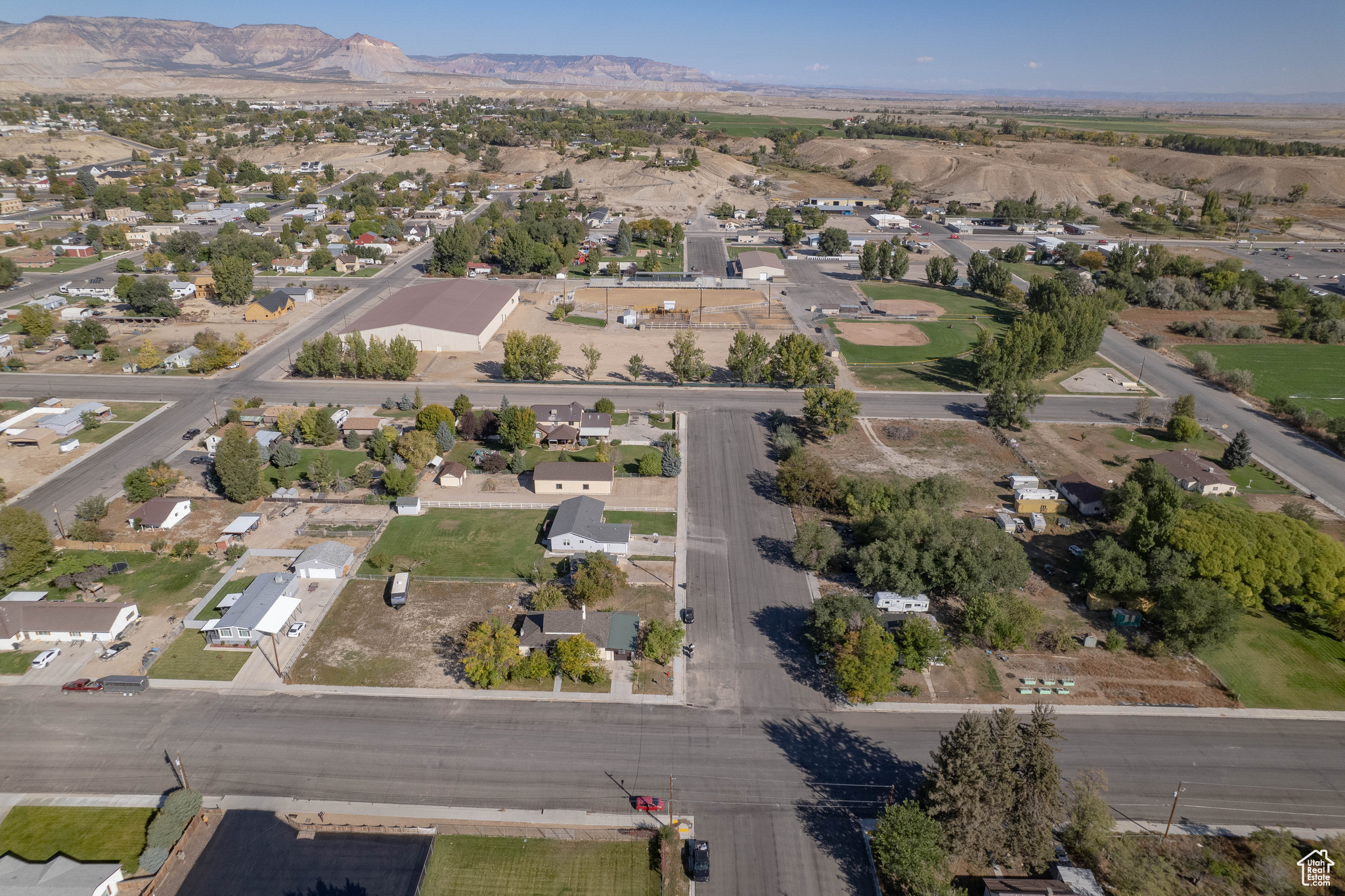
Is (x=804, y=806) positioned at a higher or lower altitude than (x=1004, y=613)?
lower

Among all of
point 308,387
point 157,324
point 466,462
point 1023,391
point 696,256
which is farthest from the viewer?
point 696,256

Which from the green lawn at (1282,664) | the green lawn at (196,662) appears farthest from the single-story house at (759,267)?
the green lawn at (196,662)

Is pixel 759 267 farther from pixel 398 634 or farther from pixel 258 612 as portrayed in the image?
pixel 258 612

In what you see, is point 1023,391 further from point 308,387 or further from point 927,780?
point 308,387

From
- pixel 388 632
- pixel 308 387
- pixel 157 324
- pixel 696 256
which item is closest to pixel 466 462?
pixel 388 632

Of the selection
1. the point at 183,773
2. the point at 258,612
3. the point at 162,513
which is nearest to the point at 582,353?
the point at 162,513

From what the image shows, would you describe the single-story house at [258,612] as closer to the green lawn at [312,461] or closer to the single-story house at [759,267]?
the green lawn at [312,461]
